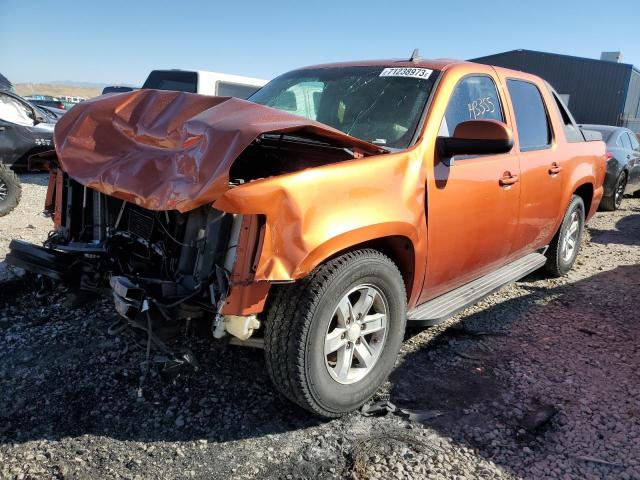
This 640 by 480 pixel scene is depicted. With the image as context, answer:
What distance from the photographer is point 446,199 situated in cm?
304

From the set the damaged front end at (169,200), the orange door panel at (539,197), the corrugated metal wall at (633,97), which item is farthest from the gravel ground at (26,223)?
the corrugated metal wall at (633,97)

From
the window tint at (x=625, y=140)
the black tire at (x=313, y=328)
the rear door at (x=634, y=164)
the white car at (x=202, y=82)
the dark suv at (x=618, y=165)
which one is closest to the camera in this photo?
the black tire at (x=313, y=328)

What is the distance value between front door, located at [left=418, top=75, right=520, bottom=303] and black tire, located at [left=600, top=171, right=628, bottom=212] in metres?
6.60

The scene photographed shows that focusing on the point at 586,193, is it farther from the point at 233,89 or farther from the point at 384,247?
the point at 233,89

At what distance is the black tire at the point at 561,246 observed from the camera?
4910 mm

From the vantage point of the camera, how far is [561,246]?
501 centimetres

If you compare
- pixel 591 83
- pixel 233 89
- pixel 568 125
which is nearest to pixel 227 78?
pixel 233 89

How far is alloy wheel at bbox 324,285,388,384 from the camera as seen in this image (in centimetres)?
261

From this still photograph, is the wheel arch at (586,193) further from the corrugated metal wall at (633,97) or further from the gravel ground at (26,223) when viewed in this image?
the corrugated metal wall at (633,97)

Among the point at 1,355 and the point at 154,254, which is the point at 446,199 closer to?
the point at 154,254

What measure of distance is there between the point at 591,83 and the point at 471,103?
28.5m

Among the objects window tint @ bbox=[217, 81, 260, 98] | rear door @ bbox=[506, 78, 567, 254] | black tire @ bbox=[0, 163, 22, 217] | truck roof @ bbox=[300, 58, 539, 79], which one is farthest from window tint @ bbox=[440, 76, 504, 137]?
window tint @ bbox=[217, 81, 260, 98]

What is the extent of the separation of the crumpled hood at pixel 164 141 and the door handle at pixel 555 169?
2.18 m

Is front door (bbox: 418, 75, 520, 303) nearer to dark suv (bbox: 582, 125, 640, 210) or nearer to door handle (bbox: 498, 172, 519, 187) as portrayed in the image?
door handle (bbox: 498, 172, 519, 187)
